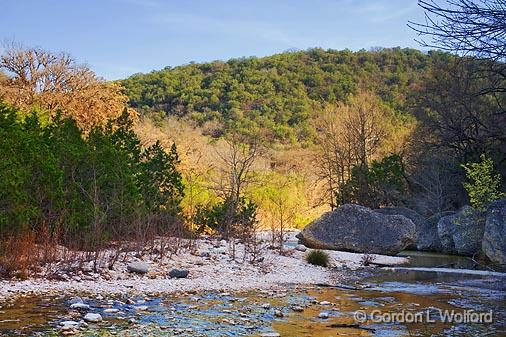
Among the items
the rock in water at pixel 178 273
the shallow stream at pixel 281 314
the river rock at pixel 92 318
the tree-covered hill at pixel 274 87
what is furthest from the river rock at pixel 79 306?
the tree-covered hill at pixel 274 87

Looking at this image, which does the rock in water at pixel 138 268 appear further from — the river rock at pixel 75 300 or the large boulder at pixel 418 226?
the large boulder at pixel 418 226

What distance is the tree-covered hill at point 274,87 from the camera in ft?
151

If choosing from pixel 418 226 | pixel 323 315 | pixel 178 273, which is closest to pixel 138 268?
pixel 178 273

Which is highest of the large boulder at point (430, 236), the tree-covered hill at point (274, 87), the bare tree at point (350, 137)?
the tree-covered hill at point (274, 87)

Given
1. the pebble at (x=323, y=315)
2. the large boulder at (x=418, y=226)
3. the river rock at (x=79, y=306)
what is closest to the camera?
the river rock at (x=79, y=306)

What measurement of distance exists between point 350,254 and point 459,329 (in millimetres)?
11498

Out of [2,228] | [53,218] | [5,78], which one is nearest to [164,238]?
[53,218]

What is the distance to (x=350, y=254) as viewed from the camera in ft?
60.3

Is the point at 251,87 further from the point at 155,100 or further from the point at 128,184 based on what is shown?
the point at 128,184

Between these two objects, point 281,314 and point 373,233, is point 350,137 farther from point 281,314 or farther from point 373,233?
point 281,314

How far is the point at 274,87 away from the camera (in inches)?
2125

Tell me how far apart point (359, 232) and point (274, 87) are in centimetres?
3554

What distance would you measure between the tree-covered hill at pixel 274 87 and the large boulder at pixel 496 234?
25.8m

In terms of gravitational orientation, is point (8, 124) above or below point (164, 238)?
above
